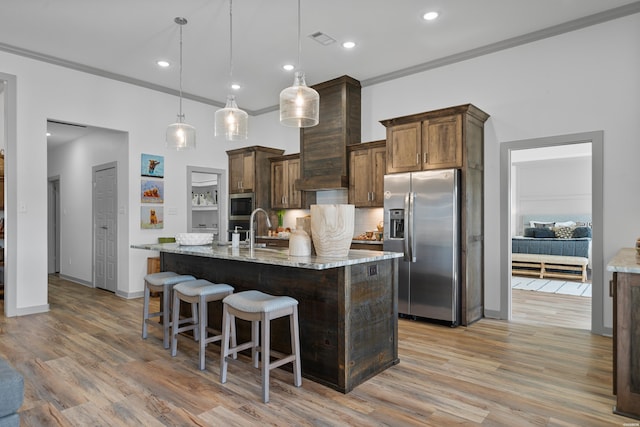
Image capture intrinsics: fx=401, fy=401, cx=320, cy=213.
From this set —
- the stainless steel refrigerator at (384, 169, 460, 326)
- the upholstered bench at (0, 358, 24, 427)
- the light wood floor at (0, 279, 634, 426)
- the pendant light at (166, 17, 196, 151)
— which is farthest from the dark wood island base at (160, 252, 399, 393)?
the upholstered bench at (0, 358, 24, 427)

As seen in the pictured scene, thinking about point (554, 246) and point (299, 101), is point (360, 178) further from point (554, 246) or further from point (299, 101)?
point (554, 246)

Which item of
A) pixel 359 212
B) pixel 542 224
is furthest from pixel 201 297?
pixel 542 224

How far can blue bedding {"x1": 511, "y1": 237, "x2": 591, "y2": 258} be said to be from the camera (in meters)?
7.20

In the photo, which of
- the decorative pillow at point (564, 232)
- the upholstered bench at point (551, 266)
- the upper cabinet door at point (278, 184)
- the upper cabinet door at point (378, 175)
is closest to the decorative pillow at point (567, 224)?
the decorative pillow at point (564, 232)

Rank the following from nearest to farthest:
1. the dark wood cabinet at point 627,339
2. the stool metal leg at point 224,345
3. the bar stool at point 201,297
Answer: the dark wood cabinet at point 627,339 → the stool metal leg at point 224,345 → the bar stool at point 201,297

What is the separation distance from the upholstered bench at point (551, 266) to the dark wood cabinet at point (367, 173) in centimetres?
402

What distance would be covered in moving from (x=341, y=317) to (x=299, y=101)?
5.41 ft

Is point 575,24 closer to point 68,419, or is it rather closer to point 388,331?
point 388,331

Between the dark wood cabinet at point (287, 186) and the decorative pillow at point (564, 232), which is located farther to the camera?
the decorative pillow at point (564, 232)

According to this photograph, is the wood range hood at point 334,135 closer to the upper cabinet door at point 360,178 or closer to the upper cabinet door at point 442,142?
the upper cabinet door at point 360,178

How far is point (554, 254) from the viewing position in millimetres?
7422

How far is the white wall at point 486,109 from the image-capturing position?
3916mm

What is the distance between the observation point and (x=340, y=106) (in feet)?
18.5

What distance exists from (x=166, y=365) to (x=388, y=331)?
1.78m
